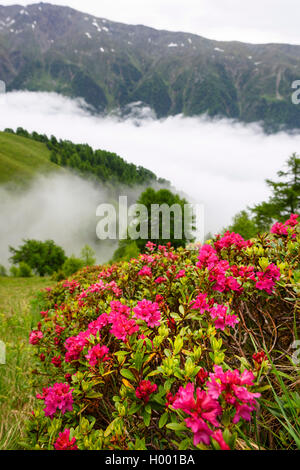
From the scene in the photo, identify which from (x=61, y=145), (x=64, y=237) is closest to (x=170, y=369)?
(x=64, y=237)

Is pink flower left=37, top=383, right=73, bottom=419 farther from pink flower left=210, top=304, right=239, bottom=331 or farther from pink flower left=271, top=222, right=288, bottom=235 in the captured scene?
pink flower left=271, top=222, right=288, bottom=235

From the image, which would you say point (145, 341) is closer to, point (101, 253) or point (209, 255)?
point (209, 255)

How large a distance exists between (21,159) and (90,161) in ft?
115

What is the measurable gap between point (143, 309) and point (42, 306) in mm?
5654

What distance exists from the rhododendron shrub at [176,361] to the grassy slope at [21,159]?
112m

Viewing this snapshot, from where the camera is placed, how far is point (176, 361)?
1387 mm

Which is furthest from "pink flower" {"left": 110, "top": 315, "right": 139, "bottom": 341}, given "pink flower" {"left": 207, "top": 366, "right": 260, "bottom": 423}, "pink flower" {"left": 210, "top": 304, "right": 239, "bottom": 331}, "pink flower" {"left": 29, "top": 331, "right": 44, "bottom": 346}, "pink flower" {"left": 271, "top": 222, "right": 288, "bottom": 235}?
"pink flower" {"left": 271, "top": 222, "right": 288, "bottom": 235}

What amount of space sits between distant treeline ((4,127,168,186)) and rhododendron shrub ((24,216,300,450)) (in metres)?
128

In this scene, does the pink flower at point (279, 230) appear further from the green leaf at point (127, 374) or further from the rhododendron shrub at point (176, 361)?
the green leaf at point (127, 374)

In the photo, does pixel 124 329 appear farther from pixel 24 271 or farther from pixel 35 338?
pixel 24 271

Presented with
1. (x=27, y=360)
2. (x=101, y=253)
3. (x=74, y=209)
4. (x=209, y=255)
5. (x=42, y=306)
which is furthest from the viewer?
(x=74, y=209)

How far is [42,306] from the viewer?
6.46 metres

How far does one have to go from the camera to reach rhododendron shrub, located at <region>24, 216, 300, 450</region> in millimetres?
1080

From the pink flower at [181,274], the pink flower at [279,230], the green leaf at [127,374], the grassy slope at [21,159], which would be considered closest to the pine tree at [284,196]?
the pink flower at [279,230]
